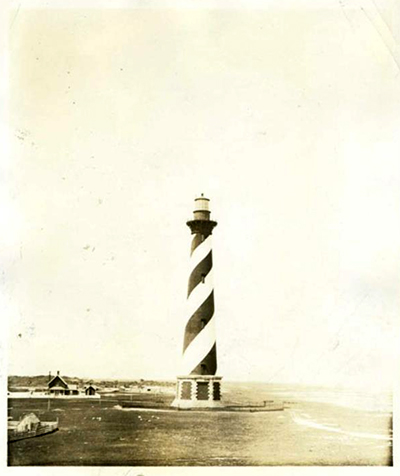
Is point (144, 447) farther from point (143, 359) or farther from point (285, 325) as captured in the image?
point (285, 325)

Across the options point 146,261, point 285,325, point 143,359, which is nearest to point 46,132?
point 146,261

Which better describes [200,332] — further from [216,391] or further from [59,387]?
[59,387]

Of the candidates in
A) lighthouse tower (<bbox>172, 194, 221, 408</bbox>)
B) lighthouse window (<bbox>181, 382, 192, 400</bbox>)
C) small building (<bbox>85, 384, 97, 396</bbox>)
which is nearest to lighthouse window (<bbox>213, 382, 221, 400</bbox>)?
lighthouse tower (<bbox>172, 194, 221, 408</bbox>)

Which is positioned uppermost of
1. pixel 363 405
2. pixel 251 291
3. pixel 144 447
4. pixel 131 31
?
pixel 131 31

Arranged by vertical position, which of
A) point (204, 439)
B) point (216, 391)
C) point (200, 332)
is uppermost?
point (200, 332)

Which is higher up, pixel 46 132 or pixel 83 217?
pixel 46 132

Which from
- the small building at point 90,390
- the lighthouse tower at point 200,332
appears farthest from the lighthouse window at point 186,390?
the small building at point 90,390

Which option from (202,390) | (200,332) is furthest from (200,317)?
(202,390)

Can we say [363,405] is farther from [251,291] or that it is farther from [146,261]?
[146,261]
